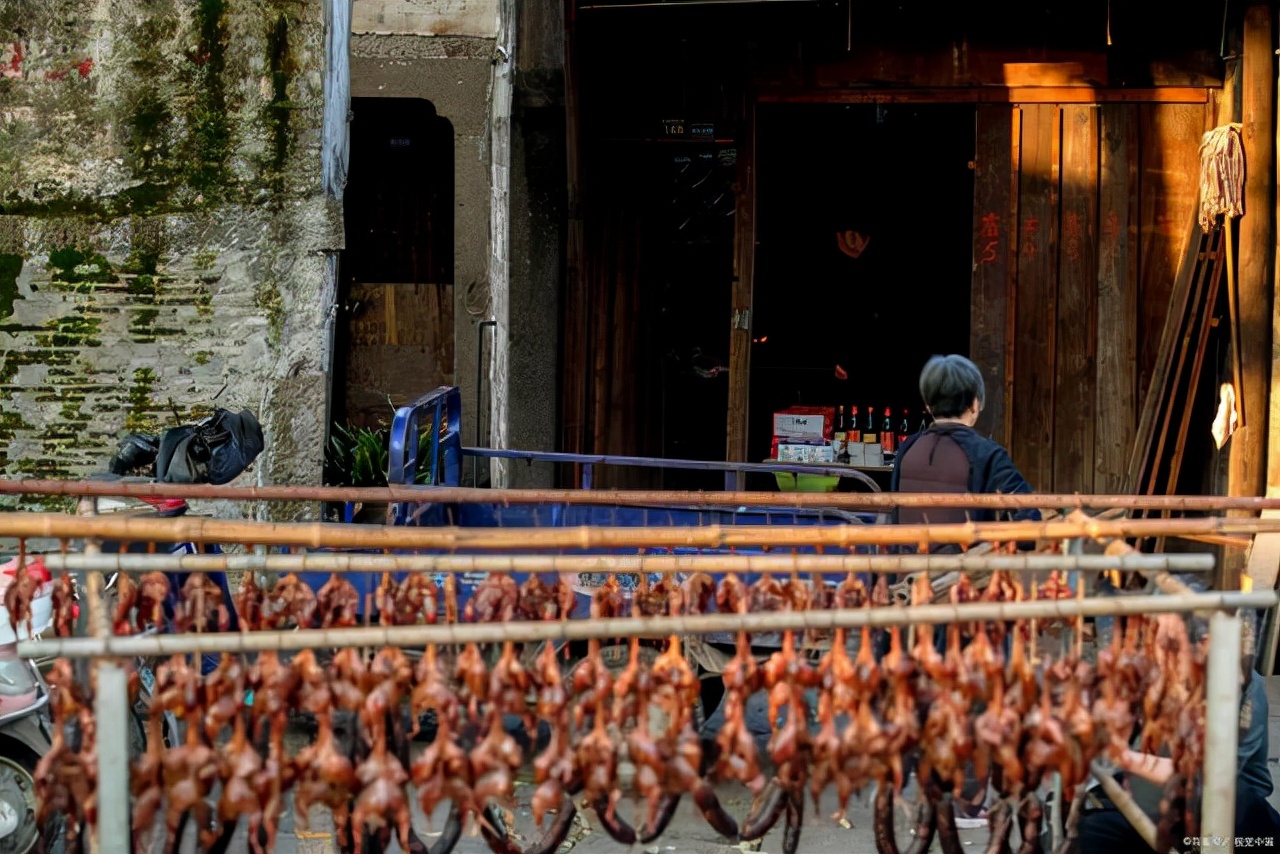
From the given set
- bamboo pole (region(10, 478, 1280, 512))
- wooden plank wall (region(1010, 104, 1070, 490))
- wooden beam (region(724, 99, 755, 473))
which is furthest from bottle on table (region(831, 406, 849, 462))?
bamboo pole (region(10, 478, 1280, 512))

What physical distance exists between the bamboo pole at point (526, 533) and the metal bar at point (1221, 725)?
0.42 meters

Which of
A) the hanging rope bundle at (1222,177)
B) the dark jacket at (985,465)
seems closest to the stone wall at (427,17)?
the hanging rope bundle at (1222,177)

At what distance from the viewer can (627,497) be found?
498cm

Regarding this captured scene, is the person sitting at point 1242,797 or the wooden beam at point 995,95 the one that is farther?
the wooden beam at point 995,95

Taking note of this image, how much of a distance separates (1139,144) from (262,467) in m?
5.85

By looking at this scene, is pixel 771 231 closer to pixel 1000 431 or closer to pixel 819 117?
pixel 819 117

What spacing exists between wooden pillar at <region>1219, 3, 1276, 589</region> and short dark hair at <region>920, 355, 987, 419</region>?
3089mm

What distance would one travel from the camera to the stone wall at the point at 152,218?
795cm

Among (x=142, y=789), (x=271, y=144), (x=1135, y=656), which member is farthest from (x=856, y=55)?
(x=142, y=789)

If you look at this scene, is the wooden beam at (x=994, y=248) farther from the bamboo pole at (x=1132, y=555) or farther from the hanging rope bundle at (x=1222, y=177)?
the bamboo pole at (x=1132, y=555)

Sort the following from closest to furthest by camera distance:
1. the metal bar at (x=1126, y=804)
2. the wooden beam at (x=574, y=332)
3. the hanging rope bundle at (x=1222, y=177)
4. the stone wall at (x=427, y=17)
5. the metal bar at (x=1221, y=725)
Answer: the metal bar at (x=1221, y=725) → the metal bar at (x=1126, y=804) → the hanging rope bundle at (x=1222, y=177) → the wooden beam at (x=574, y=332) → the stone wall at (x=427, y=17)

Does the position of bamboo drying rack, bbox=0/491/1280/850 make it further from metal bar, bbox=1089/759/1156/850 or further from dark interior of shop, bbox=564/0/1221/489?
dark interior of shop, bbox=564/0/1221/489

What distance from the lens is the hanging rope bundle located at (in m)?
8.20

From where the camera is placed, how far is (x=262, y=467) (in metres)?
8.00
